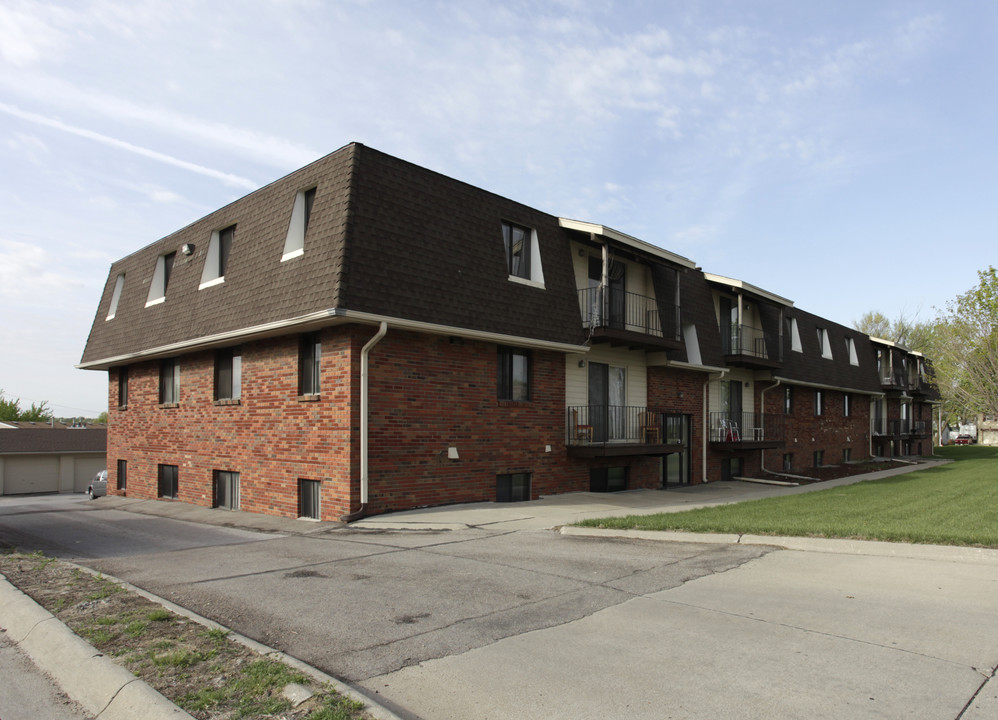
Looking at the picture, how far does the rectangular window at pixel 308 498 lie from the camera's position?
13062 mm

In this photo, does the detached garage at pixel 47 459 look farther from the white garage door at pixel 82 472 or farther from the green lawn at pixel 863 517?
the green lawn at pixel 863 517

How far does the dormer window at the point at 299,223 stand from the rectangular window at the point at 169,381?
269 inches

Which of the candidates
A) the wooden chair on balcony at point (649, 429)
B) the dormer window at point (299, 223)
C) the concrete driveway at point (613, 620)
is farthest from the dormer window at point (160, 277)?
the wooden chair on balcony at point (649, 429)

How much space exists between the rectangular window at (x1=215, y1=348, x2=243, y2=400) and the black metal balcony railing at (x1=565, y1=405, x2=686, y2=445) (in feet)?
25.5

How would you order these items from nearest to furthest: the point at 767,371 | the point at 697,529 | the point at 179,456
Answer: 1. the point at 697,529
2. the point at 179,456
3. the point at 767,371

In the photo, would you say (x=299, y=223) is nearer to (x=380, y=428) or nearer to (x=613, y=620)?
(x=380, y=428)

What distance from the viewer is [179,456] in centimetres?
1797

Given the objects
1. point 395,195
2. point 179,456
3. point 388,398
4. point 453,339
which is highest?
point 395,195

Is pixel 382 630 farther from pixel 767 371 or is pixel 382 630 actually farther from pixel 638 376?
pixel 767 371

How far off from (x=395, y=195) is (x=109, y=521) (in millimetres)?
9788

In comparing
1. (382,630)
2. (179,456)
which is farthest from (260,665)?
(179,456)

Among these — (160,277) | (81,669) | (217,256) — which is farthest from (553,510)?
(160,277)

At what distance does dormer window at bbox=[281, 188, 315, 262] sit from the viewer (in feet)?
44.5

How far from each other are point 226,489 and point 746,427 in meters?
16.7
